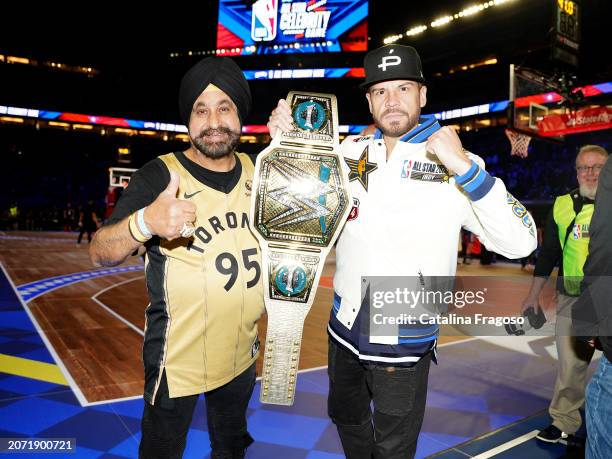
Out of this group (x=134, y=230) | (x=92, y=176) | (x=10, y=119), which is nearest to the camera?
(x=134, y=230)

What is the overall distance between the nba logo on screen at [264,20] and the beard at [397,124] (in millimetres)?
17836

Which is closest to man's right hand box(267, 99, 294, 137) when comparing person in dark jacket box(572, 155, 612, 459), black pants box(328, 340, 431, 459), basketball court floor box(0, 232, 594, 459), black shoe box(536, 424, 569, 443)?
black pants box(328, 340, 431, 459)

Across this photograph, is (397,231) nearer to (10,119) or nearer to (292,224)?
(292,224)

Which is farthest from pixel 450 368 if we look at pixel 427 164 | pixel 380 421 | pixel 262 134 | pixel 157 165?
pixel 262 134

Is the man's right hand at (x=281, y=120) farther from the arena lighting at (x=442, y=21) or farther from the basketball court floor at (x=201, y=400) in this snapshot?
the arena lighting at (x=442, y=21)

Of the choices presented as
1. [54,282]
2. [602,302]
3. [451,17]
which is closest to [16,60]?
[54,282]

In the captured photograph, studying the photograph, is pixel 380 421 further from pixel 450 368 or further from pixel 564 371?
pixel 450 368

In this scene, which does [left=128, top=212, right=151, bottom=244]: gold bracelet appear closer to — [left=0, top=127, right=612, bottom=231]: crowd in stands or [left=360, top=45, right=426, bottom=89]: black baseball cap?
[left=360, top=45, right=426, bottom=89]: black baseball cap

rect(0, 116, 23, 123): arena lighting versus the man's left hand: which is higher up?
rect(0, 116, 23, 123): arena lighting

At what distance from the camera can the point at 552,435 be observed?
3.01 m

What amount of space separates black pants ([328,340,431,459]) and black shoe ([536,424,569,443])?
6.16ft

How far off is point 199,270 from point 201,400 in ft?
7.32

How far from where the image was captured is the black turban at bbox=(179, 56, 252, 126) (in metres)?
1.72

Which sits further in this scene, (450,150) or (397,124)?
(397,124)
